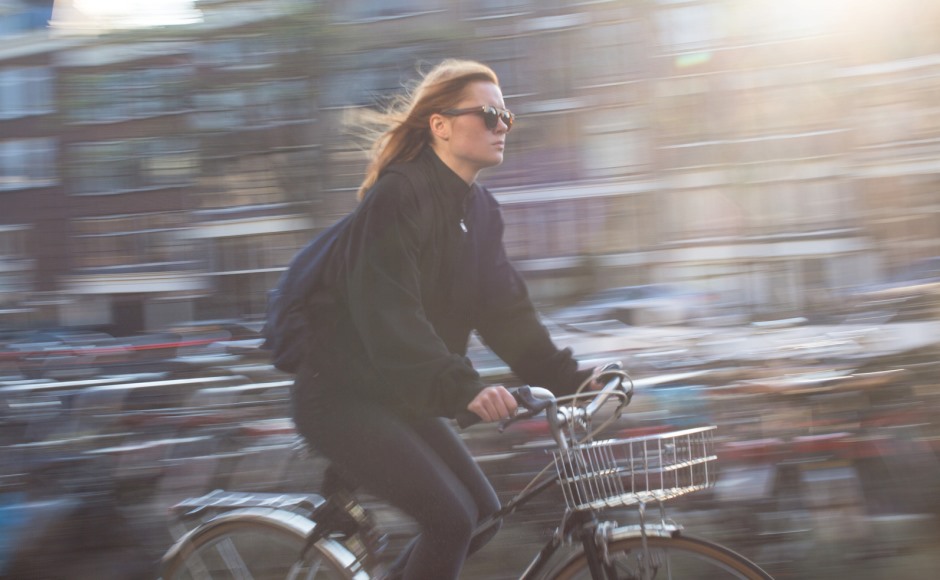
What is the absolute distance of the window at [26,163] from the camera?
545 cm

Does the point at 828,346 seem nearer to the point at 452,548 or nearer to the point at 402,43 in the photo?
the point at 452,548

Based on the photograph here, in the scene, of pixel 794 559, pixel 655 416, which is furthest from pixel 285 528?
pixel 794 559

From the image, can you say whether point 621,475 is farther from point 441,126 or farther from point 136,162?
point 136,162

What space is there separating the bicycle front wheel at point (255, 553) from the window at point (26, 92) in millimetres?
3025

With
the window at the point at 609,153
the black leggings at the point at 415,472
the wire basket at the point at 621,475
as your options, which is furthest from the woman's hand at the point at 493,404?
the window at the point at 609,153

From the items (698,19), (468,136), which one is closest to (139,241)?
(698,19)

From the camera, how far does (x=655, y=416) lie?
391 cm

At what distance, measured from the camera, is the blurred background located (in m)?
3.84

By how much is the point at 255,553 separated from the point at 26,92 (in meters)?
5.41

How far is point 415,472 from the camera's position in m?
2.50

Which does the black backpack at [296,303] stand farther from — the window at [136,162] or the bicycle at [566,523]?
the window at [136,162]

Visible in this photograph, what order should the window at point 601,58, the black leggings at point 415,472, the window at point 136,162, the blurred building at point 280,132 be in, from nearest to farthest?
the black leggings at point 415,472 < the blurred building at point 280,132 < the window at point 136,162 < the window at point 601,58

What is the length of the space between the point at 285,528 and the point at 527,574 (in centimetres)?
67

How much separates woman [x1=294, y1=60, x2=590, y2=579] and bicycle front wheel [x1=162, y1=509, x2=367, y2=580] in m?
0.22
